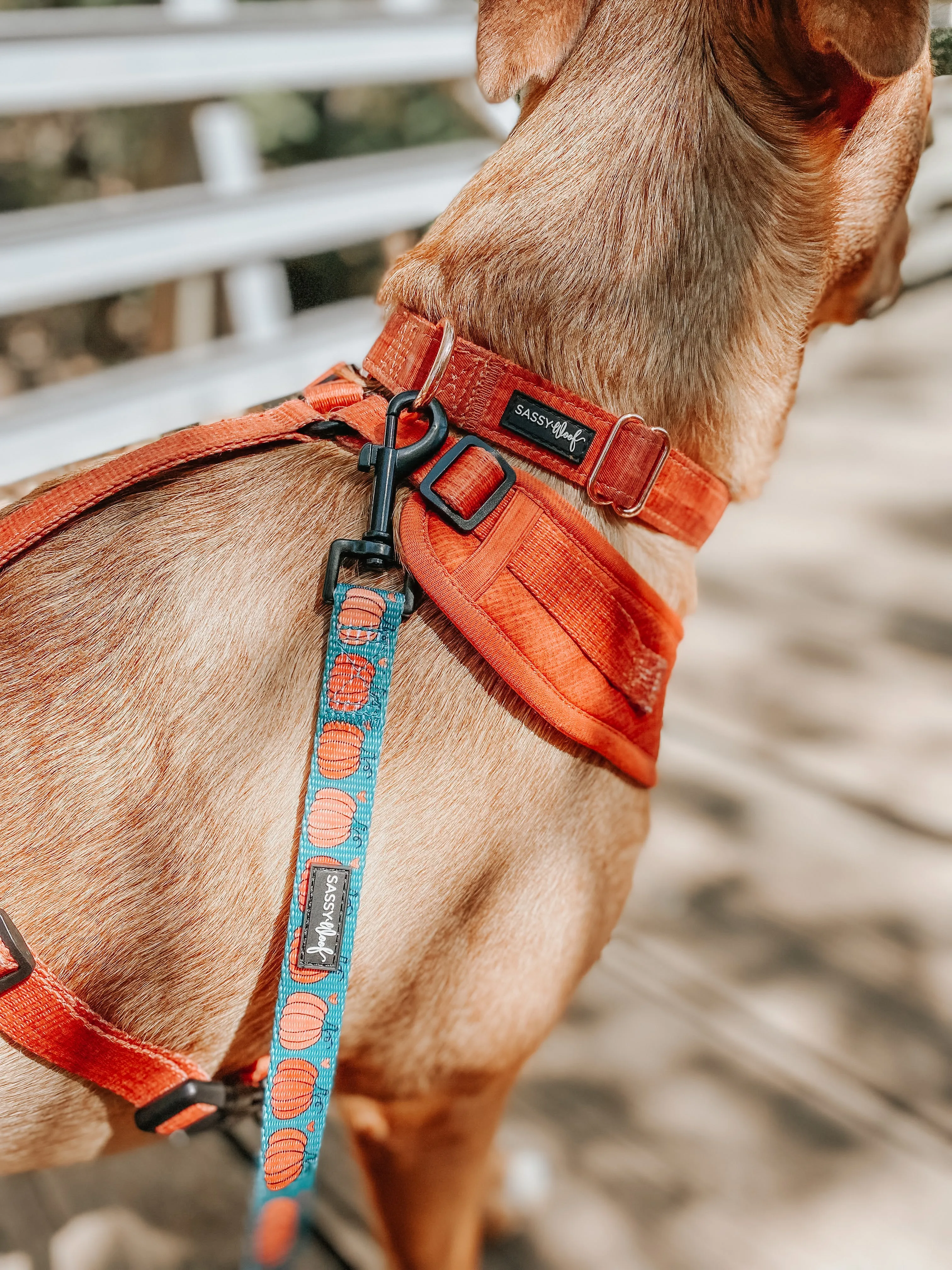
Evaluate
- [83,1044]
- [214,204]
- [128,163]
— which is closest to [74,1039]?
[83,1044]

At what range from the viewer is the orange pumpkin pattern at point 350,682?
1018 millimetres

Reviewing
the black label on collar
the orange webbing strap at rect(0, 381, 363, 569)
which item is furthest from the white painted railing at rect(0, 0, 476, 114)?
the black label on collar

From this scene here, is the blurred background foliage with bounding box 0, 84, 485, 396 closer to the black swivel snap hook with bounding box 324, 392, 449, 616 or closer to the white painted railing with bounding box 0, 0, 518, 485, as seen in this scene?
the white painted railing with bounding box 0, 0, 518, 485

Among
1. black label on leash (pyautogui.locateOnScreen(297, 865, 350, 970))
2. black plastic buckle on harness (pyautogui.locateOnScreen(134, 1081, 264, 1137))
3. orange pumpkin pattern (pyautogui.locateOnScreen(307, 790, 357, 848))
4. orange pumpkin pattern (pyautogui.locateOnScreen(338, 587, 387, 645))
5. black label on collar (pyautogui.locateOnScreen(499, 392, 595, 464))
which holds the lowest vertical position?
black plastic buckle on harness (pyautogui.locateOnScreen(134, 1081, 264, 1137))

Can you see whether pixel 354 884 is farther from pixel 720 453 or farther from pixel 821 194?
pixel 821 194

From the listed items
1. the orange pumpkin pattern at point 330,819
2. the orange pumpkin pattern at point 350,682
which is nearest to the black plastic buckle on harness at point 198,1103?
the orange pumpkin pattern at point 330,819

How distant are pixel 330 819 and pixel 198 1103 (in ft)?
1.34

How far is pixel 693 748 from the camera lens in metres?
2.30

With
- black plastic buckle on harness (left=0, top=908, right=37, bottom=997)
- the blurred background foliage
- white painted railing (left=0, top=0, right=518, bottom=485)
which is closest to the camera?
black plastic buckle on harness (left=0, top=908, right=37, bottom=997)

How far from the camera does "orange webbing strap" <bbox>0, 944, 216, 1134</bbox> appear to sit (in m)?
0.96

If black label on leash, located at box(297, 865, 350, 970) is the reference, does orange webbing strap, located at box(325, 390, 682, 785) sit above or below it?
above

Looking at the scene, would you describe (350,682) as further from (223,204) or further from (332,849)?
(223,204)

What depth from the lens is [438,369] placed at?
1.13 m

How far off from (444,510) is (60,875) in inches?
23.5
